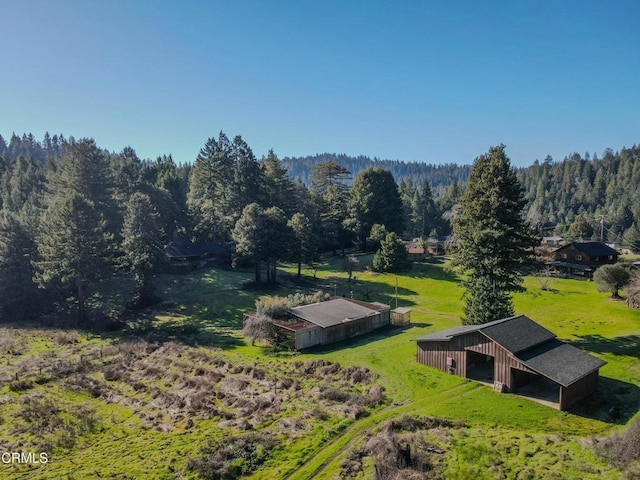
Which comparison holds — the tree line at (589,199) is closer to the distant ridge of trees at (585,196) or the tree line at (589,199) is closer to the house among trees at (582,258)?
the distant ridge of trees at (585,196)

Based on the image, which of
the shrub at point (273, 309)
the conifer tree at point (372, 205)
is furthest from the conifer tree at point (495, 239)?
the conifer tree at point (372, 205)

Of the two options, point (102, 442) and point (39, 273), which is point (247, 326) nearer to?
point (102, 442)

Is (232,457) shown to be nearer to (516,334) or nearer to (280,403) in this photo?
(280,403)

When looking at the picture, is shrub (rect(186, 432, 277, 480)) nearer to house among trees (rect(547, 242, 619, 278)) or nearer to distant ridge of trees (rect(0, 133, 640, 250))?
house among trees (rect(547, 242, 619, 278))

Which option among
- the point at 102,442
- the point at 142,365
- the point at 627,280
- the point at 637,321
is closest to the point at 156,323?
the point at 142,365

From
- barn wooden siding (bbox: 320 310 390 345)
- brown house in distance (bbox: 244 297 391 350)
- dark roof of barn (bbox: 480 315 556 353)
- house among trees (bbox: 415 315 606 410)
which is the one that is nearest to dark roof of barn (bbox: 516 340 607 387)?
house among trees (bbox: 415 315 606 410)

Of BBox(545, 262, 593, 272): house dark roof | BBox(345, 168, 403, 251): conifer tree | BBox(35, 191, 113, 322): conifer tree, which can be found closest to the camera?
BBox(35, 191, 113, 322): conifer tree

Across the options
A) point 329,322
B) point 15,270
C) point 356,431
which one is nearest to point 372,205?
point 329,322
